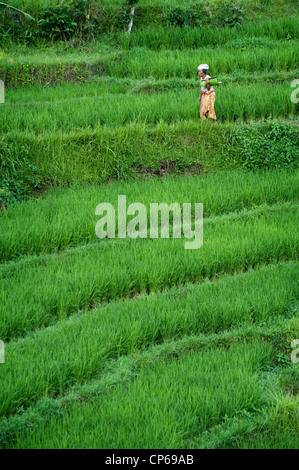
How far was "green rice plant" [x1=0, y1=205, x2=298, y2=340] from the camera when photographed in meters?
4.79

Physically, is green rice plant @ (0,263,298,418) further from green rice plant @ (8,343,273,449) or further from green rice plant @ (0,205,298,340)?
green rice plant @ (8,343,273,449)

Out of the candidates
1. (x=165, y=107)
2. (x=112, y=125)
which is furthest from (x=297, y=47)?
(x=112, y=125)

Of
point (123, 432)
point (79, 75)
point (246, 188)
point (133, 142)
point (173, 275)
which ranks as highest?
point (79, 75)

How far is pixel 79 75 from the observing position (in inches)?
363

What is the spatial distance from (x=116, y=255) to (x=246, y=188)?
2.05m

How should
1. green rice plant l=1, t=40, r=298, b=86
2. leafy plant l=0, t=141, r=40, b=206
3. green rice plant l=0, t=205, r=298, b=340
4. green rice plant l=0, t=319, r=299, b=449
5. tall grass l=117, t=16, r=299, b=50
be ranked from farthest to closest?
1. tall grass l=117, t=16, r=299, b=50
2. green rice plant l=1, t=40, r=298, b=86
3. leafy plant l=0, t=141, r=40, b=206
4. green rice plant l=0, t=205, r=298, b=340
5. green rice plant l=0, t=319, r=299, b=449

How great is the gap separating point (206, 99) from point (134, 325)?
3.98 meters

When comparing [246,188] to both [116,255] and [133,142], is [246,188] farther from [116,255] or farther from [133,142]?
[116,255]

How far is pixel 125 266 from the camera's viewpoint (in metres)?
5.34

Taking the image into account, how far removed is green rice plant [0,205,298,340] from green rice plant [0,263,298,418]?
17 centimetres

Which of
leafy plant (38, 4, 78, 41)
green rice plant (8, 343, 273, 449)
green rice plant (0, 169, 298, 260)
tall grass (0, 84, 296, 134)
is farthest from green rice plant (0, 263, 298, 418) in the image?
leafy plant (38, 4, 78, 41)

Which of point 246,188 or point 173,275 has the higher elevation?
point 246,188

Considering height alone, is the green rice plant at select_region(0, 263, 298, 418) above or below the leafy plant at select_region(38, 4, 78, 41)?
below

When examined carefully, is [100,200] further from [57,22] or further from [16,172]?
[57,22]
